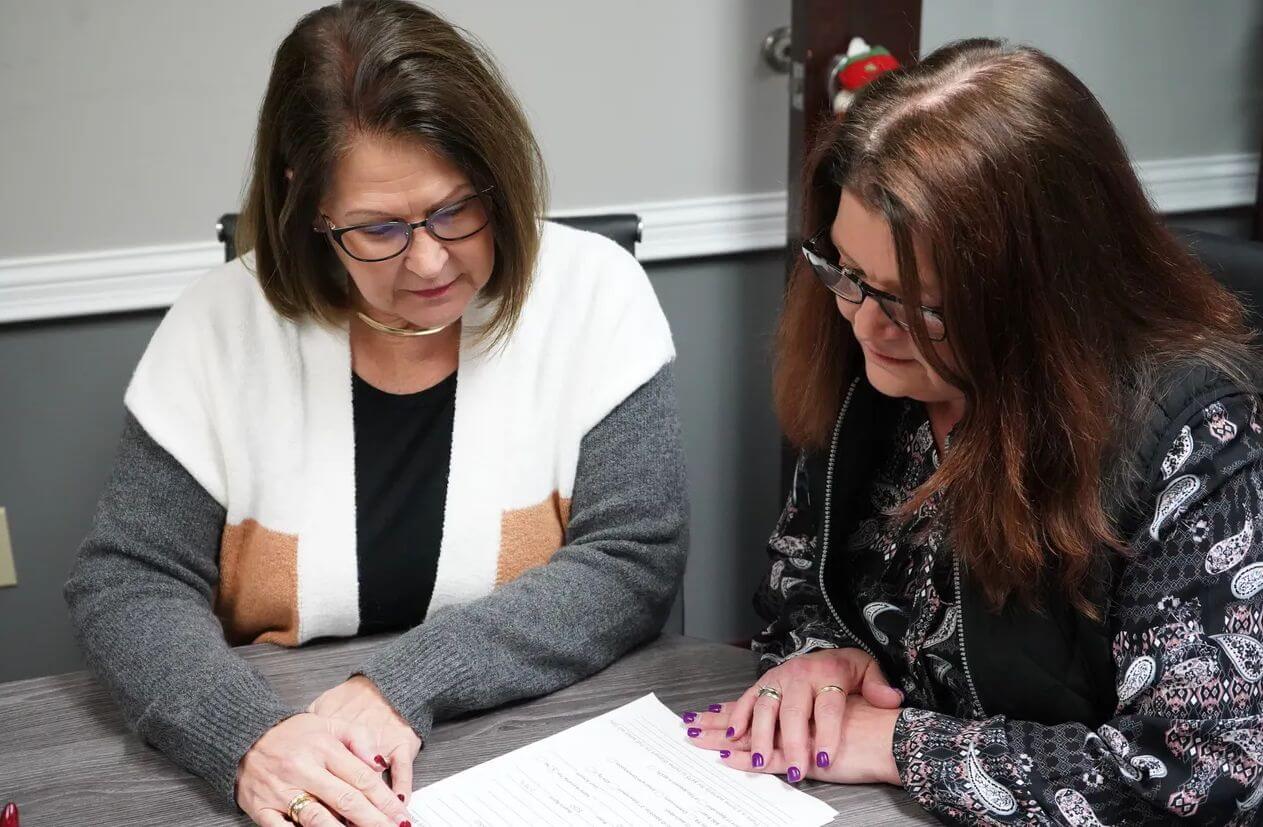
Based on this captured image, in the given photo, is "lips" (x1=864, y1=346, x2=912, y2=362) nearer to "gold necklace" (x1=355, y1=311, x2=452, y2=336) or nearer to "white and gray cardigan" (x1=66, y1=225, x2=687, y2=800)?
"white and gray cardigan" (x1=66, y1=225, x2=687, y2=800)

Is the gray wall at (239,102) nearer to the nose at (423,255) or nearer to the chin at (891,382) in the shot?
the nose at (423,255)

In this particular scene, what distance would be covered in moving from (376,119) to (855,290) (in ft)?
1.65

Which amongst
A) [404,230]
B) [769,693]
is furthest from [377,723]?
[404,230]

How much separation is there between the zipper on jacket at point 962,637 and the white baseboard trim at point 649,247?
2.33ft

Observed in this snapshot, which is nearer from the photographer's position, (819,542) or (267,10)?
(819,542)

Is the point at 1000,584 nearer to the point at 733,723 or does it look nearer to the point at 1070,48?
the point at 733,723

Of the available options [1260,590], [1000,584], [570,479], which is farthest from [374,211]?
[1260,590]

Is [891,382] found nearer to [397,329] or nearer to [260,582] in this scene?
[397,329]

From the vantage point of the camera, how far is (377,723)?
1157 millimetres

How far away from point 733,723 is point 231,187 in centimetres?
122

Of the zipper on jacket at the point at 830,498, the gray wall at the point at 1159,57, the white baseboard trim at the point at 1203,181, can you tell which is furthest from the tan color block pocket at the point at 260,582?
A: the white baseboard trim at the point at 1203,181

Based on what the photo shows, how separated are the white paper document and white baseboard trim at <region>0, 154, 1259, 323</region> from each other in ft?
3.05

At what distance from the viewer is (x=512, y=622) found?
4.15 ft

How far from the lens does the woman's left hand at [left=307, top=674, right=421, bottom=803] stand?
1.11 metres
